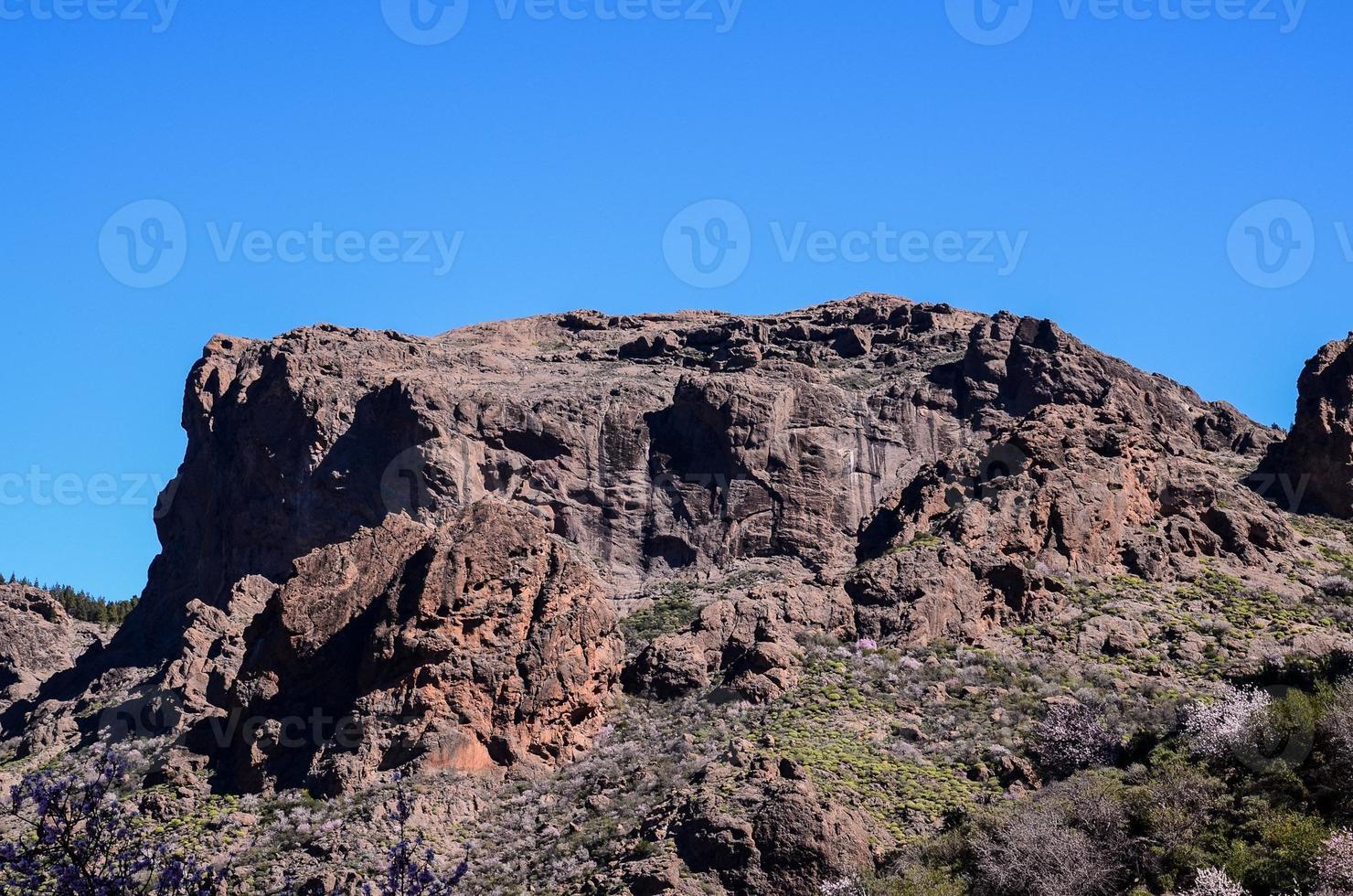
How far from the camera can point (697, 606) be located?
2680 inches

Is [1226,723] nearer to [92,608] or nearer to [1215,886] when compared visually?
[1215,886]

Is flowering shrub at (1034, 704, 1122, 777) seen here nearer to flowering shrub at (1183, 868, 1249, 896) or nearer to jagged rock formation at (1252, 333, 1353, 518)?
flowering shrub at (1183, 868, 1249, 896)

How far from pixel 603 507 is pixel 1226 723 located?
4305cm

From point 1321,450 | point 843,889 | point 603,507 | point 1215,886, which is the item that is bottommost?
point 1215,886

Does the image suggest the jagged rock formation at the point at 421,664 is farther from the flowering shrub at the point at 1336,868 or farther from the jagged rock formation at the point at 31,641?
the jagged rock formation at the point at 31,641

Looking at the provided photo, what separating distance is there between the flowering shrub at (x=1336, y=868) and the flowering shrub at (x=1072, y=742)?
9.42 meters

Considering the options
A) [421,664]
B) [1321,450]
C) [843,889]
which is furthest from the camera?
[1321,450]

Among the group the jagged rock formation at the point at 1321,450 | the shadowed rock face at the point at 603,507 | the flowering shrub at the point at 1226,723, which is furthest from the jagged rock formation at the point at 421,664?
the jagged rock formation at the point at 1321,450

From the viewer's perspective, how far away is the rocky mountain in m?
45.1

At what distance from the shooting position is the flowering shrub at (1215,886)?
33531mm

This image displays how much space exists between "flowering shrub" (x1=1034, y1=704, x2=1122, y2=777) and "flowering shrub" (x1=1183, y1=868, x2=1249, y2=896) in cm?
874

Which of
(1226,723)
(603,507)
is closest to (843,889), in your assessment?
(1226,723)

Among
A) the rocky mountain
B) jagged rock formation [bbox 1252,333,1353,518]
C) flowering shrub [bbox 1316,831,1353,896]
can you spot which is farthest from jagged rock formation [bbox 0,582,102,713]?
flowering shrub [bbox 1316,831,1353,896]

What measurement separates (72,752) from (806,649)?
25.6m
